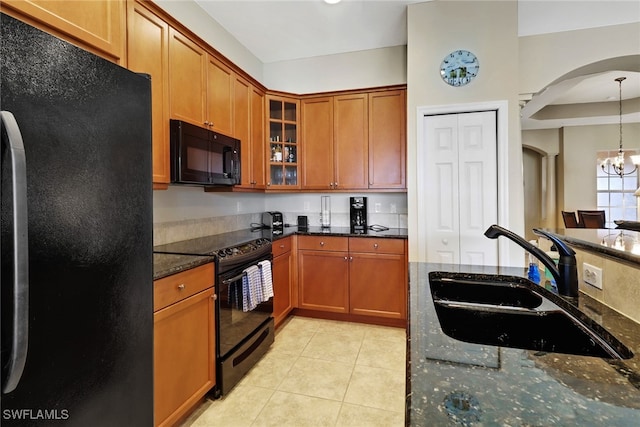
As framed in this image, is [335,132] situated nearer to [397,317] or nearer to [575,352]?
[397,317]

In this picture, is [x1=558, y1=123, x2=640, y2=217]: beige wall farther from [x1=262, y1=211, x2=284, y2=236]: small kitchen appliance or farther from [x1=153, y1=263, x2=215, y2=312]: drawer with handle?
[x1=153, y1=263, x2=215, y2=312]: drawer with handle

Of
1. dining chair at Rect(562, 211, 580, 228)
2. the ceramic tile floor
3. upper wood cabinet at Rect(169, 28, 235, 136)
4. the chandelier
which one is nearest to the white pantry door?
the ceramic tile floor

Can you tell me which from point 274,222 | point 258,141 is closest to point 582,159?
point 274,222

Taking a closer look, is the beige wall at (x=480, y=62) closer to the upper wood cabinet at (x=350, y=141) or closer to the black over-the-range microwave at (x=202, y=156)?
the upper wood cabinet at (x=350, y=141)

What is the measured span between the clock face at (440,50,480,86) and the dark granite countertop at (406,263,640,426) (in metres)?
2.38

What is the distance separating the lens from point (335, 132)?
3.34 metres

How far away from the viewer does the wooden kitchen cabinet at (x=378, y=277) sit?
2930 millimetres

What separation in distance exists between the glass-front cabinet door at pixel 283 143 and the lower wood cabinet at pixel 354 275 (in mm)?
713

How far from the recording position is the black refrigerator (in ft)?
2.33

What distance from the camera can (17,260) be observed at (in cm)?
70

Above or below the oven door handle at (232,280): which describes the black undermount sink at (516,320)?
above

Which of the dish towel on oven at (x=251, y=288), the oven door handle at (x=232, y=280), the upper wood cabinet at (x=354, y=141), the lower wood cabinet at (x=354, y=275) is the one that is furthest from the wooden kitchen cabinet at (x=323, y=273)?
the oven door handle at (x=232, y=280)

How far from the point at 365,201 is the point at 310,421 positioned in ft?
7.30

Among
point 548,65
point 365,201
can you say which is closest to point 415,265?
point 365,201
